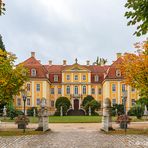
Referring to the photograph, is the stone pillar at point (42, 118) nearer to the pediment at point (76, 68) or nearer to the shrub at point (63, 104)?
the shrub at point (63, 104)

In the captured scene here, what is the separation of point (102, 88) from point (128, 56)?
4648cm

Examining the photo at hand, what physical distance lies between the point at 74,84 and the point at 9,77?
51643mm

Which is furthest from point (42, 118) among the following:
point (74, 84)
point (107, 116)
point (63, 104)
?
point (74, 84)

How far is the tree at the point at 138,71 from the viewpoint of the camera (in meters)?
30.5

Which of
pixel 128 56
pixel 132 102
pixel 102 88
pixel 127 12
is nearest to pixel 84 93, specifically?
pixel 102 88

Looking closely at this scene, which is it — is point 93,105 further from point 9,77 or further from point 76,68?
point 9,77

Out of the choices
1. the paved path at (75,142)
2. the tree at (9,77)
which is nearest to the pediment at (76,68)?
the tree at (9,77)

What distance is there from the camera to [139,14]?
362 inches

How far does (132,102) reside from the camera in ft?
252

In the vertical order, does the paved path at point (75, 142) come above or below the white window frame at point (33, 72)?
below

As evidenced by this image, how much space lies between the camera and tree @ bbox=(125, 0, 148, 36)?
29.7ft

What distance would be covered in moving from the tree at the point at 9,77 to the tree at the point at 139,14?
19585 mm

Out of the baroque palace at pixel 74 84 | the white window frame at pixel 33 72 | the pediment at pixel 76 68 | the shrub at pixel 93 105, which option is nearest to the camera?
the shrub at pixel 93 105

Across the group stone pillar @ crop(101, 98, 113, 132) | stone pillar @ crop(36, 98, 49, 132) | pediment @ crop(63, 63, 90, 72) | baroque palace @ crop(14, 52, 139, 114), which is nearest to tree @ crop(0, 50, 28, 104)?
stone pillar @ crop(36, 98, 49, 132)
